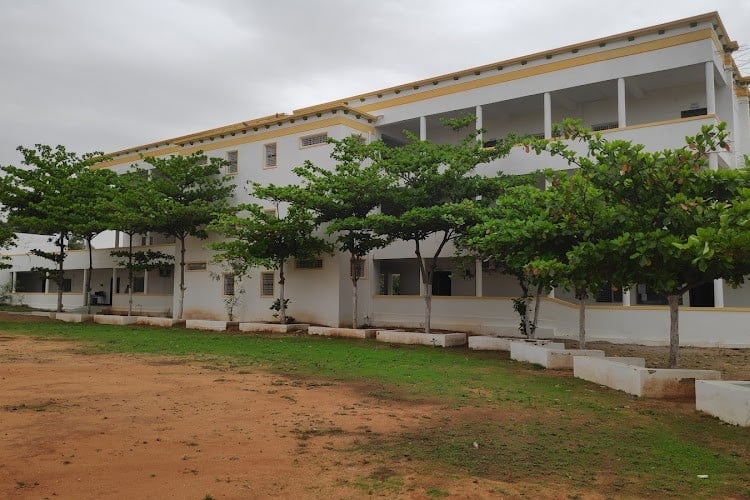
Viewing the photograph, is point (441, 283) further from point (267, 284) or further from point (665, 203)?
point (665, 203)

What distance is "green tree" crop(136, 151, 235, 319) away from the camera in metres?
23.5

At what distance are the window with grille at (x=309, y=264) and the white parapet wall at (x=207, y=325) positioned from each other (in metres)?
3.59

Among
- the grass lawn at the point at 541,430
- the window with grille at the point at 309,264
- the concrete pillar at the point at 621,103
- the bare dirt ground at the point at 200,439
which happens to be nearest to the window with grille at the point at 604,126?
the concrete pillar at the point at 621,103

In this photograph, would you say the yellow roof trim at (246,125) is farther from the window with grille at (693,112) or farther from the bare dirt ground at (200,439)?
the bare dirt ground at (200,439)

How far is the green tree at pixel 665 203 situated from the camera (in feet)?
27.8

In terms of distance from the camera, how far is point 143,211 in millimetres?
23719

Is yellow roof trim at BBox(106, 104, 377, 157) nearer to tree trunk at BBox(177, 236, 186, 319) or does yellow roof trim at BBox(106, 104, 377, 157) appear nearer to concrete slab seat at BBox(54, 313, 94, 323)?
tree trunk at BBox(177, 236, 186, 319)

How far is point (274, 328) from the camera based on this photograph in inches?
842

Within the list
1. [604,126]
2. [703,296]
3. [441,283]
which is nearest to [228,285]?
[441,283]

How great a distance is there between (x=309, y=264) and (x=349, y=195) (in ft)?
17.9

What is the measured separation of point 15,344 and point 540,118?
18636mm

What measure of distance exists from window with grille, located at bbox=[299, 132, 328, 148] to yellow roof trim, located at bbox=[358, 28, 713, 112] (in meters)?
2.36

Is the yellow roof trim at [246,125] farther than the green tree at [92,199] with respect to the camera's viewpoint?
No

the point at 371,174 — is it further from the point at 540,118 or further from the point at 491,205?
the point at 540,118
